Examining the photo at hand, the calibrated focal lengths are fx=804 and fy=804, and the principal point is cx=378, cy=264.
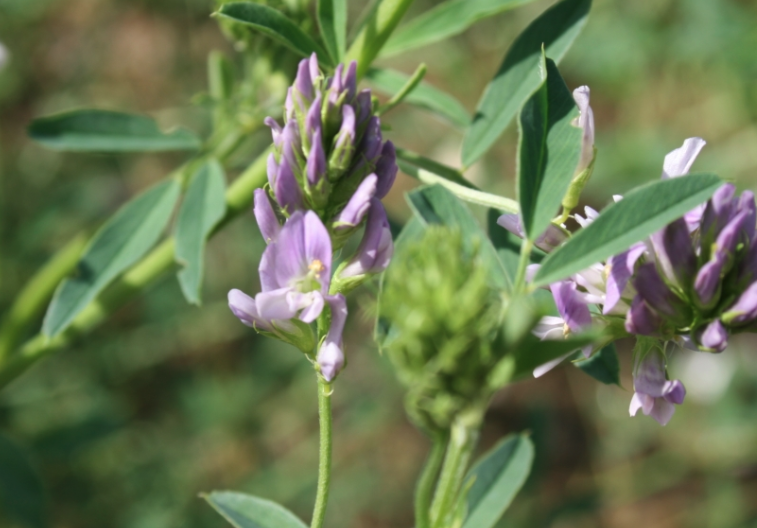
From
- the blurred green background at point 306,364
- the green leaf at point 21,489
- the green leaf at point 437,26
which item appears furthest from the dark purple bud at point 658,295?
the green leaf at point 21,489

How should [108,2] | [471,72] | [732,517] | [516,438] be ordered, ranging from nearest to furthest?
1. [516,438]
2. [732,517]
3. [471,72]
4. [108,2]

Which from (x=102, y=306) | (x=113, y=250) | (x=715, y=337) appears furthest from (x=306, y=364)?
(x=715, y=337)

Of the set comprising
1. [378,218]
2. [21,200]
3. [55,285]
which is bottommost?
[21,200]

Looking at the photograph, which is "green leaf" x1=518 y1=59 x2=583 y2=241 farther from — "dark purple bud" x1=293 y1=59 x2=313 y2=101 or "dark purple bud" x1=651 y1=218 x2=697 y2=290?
"dark purple bud" x1=293 y1=59 x2=313 y2=101

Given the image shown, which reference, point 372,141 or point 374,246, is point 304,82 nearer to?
point 372,141

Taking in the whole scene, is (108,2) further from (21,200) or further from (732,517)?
(732,517)

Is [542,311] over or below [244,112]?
over

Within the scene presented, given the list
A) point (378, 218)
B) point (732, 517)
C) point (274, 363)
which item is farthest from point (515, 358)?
point (732, 517)

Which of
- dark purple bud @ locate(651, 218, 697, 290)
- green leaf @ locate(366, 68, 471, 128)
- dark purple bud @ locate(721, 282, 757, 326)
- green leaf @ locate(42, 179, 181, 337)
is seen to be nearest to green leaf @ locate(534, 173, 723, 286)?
dark purple bud @ locate(651, 218, 697, 290)
